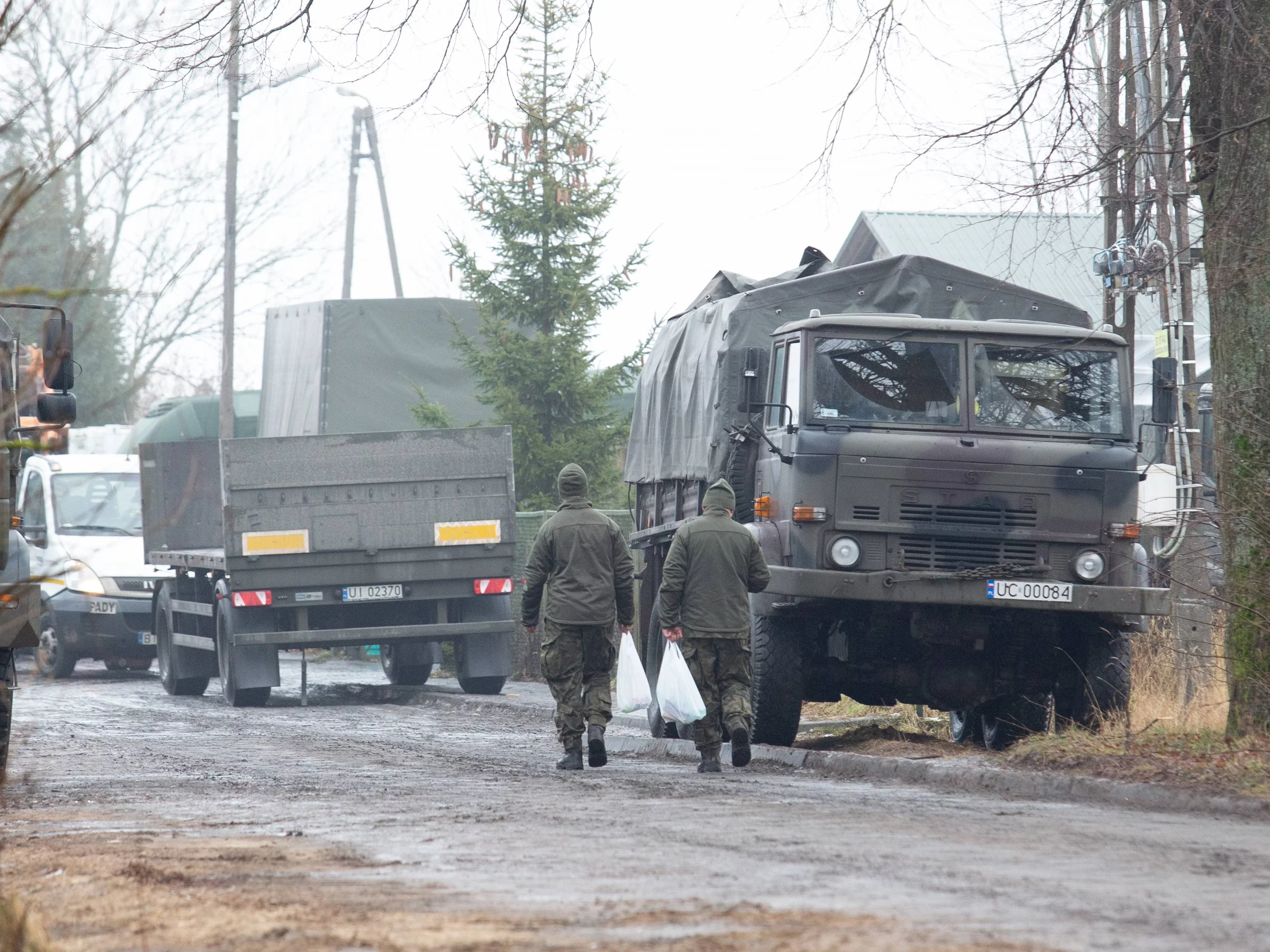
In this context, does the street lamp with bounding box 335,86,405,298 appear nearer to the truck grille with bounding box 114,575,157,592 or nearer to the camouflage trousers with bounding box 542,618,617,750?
the truck grille with bounding box 114,575,157,592

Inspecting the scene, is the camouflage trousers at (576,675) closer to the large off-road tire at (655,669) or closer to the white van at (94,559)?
the large off-road tire at (655,669)

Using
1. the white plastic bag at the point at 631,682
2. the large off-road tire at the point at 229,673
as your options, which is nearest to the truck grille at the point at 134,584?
the large off-road tire at the point at 229,673

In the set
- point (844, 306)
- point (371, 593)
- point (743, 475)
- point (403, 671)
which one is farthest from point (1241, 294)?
point (403, 671)

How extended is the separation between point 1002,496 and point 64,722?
886 centimetres

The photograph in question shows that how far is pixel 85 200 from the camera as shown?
8188 mm

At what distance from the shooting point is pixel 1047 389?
1102 cm

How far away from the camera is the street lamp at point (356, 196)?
117ft

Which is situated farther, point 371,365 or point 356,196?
point 356,196

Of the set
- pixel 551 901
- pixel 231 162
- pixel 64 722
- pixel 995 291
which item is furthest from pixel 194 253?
pixel 231 162

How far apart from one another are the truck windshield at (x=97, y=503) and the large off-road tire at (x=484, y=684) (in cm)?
571

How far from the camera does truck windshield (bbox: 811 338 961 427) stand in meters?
10.9

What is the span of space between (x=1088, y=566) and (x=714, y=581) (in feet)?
7.51

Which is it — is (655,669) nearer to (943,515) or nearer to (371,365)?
(943,515)

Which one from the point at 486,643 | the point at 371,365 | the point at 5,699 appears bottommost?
the point at 486,643
